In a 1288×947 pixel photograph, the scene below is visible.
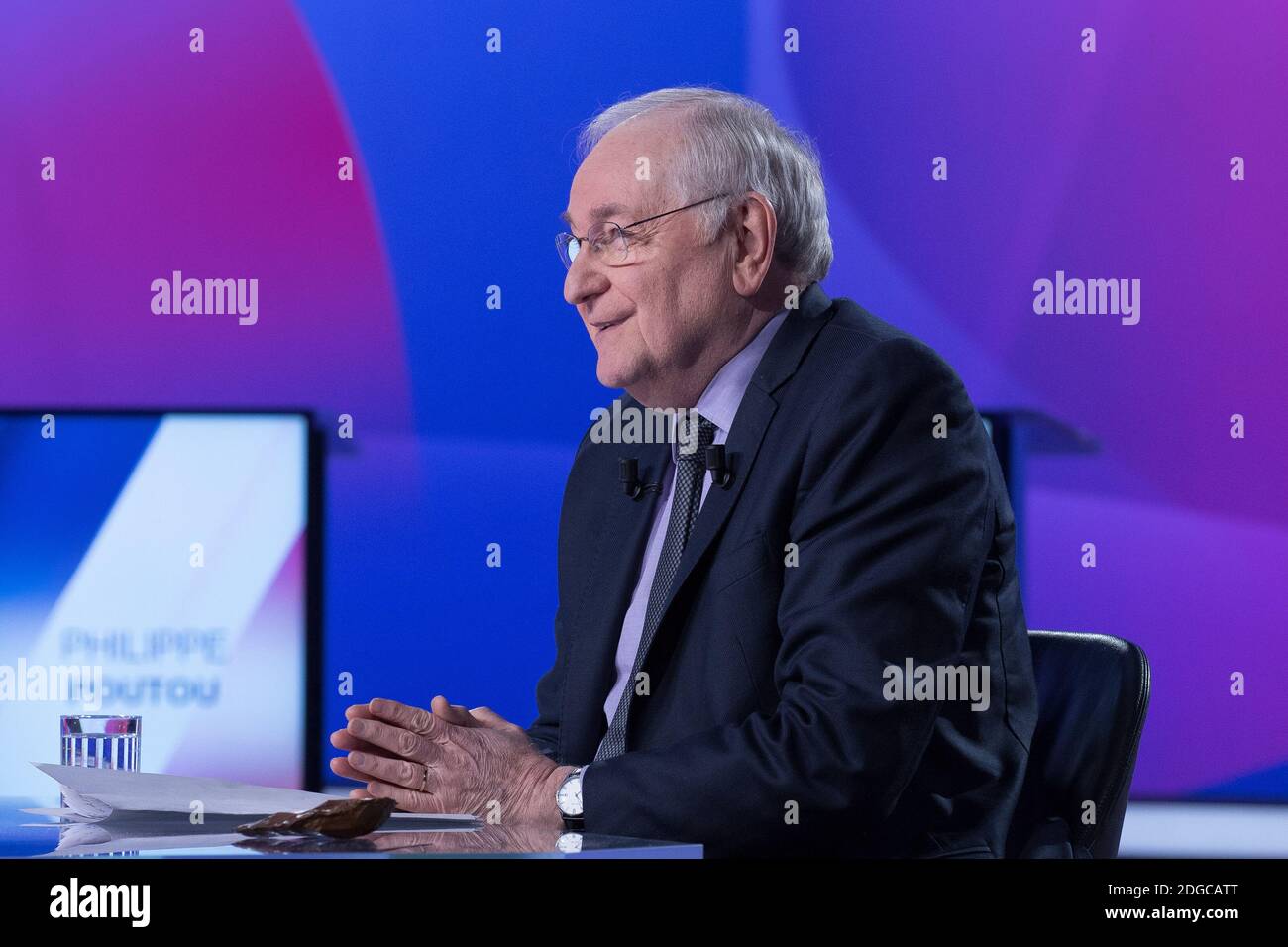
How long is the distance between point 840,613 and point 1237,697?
3176mm

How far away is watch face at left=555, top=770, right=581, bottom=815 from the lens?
1.79 meters

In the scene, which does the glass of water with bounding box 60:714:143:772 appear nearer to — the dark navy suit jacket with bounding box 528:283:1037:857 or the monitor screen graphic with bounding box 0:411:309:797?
the dark navy suit jacket with bounding box 528:283:1037:857

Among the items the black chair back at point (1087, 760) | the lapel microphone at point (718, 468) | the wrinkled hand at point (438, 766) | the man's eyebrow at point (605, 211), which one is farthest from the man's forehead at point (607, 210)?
the black chair back at point (1087, 760)

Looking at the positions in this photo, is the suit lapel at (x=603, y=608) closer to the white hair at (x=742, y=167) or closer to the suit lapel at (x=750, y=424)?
the suit lapel at (x=750, y=424)

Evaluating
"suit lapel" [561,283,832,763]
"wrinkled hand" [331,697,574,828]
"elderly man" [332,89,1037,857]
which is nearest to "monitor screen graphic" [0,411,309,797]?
"elderly man" [332,89,1037,857]

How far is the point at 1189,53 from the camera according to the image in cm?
467

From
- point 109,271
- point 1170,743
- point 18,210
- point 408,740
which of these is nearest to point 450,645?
point 109,271

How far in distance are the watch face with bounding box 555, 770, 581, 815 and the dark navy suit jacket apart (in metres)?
0.03

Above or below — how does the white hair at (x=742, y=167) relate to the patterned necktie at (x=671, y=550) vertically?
above

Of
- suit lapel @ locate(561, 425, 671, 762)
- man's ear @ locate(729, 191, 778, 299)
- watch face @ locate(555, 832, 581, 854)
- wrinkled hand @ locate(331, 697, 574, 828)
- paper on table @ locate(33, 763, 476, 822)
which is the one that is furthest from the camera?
man's ear @ locate(729, 191, 778, 299)

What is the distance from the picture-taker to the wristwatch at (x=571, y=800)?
1784 millimetres

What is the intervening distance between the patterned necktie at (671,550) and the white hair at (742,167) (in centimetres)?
33

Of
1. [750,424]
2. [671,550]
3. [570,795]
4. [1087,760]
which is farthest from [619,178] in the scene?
[1087,760]

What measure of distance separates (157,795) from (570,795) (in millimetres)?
492
